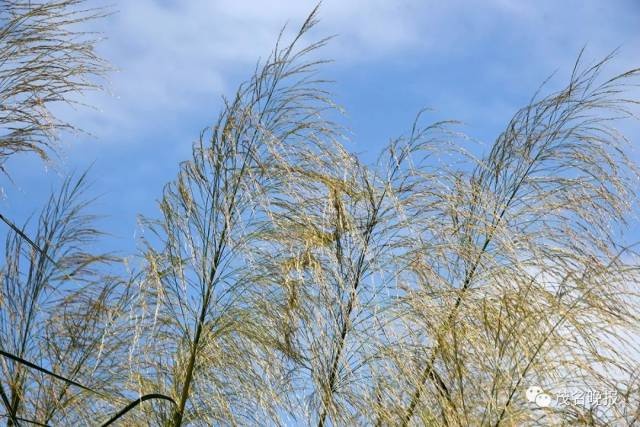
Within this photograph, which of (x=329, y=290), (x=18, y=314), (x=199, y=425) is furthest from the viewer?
(x=18, y=314)

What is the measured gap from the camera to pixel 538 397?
9.01ft

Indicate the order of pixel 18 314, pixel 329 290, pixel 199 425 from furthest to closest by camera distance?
Answer: pixel 18 314, pixel 199 425, pixel 329 290

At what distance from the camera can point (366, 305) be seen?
3.22 metres

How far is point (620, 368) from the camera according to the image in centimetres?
279

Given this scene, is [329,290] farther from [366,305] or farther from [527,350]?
[527,350]

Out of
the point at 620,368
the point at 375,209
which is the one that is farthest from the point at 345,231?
the point at 620,368

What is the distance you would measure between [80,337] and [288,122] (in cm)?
185

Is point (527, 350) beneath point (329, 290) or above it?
beneath

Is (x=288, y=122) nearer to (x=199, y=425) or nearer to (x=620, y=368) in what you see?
(x=199, y=425)

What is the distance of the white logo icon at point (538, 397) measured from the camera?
272cm

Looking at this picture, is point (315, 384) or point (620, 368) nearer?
point (620, 368)

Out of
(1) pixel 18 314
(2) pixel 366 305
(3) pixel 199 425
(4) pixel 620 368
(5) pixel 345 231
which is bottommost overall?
(4) pixel 620 368

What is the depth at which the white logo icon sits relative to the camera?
2723mm

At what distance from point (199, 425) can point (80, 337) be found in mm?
1185
